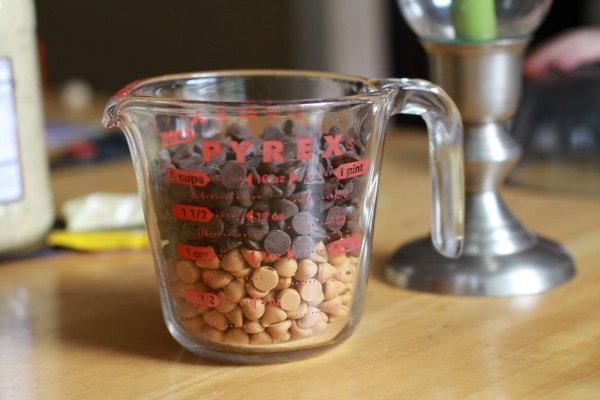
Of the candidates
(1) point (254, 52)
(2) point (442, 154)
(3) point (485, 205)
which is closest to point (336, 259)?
(2) point (442, 154)

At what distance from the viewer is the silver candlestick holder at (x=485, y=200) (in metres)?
0.71

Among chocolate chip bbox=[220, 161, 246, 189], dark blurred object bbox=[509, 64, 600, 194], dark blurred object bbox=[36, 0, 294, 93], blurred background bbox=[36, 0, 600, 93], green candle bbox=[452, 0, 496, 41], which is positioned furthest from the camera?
dark blurred object bbox=[36, 0, 294, 93]

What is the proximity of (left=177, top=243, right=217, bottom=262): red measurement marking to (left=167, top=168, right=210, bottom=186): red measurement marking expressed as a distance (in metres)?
0.04

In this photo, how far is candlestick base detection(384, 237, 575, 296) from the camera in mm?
723

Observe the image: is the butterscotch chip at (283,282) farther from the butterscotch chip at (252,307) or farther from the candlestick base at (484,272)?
the candlestick base at (484,272)

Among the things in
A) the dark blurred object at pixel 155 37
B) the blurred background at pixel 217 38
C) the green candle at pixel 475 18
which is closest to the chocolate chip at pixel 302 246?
the green candle at pixel 475 18

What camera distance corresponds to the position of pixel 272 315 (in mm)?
571

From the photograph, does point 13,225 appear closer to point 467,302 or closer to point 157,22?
point 467,302

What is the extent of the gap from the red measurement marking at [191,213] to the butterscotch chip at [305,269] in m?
0.06

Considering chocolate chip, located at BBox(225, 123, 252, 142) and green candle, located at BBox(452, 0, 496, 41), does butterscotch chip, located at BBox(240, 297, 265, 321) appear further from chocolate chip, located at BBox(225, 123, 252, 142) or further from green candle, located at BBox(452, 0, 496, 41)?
green candle, located at BBox(452, 0, 496, 41)

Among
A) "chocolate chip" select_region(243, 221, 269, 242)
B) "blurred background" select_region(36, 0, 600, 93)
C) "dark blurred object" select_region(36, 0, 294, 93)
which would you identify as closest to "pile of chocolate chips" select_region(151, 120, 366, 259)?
"chocolate chip" select_region(243, 221, 269, 242)

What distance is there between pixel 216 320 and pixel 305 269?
6 cm

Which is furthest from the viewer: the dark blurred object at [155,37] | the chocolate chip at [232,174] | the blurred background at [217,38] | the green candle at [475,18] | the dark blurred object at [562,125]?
the dark blurred object at [155,37]

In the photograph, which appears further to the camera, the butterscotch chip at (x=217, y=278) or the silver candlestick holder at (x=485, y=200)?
the silver candlestick holder at (x=485, y=200)
